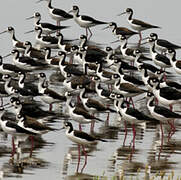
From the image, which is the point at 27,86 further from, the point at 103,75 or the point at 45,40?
the point at 45,40

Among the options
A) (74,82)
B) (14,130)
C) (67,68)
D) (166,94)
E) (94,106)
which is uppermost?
(166,94)

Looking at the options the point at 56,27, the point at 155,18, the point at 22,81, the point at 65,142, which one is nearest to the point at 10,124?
the point at 65,142

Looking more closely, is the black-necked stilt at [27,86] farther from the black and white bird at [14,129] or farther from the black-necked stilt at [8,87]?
the black and white bird at [14,129]

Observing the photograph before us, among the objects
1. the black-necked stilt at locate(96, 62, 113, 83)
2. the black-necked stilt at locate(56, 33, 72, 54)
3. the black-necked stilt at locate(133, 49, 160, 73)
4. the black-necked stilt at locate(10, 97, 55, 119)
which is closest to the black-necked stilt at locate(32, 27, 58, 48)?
the black-necked stilt at locate(56, 33, 72, 54)

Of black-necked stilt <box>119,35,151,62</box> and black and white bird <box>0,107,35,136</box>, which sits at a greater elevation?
black and white bird <box>0,107,35,136</box>

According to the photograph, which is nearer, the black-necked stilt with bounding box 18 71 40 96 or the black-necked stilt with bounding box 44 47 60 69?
the black-necked stilt with bounding box 18 71 40 96

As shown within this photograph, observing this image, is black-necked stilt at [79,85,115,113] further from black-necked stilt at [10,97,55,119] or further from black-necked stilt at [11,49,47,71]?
black-necked stilt at [11,49,47,71]

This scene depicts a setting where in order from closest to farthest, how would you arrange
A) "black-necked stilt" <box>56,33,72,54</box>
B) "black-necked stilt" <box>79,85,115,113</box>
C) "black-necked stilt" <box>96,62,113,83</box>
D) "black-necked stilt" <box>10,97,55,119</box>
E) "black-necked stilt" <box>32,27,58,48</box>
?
"black-necked stilt" <box>10,97,55,119</box>
"black-necked stilt" <box>79,85,115,113</box>
"black-necked stilt" <box>96,62,113,83</box>
"black-necked stilt" <box>56,33,72,54</box>
"black-necked stilt" <box>32,27,58,48</box>

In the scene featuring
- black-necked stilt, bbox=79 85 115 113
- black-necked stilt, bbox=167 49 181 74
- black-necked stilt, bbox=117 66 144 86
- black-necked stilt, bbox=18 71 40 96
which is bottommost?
black-necked stilt, bbox=18 71 40 96

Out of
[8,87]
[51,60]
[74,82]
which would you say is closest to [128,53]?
[51,60]

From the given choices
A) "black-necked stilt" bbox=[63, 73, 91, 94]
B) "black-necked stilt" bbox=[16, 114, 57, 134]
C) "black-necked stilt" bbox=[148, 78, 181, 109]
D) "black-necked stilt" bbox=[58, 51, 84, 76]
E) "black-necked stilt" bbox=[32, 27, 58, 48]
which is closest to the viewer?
"black-necked stilt" bbox=[16, 114, 57, 134]

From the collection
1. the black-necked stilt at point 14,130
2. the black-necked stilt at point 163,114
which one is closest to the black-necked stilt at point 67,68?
the black-necked stilt at point 163,114

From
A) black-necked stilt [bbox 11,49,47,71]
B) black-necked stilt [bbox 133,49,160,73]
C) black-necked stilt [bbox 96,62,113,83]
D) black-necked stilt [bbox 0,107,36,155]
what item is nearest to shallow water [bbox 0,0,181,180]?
black-necked stilt [bbox 0,107,36,155]

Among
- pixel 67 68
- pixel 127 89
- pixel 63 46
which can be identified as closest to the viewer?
pixel 127 89
